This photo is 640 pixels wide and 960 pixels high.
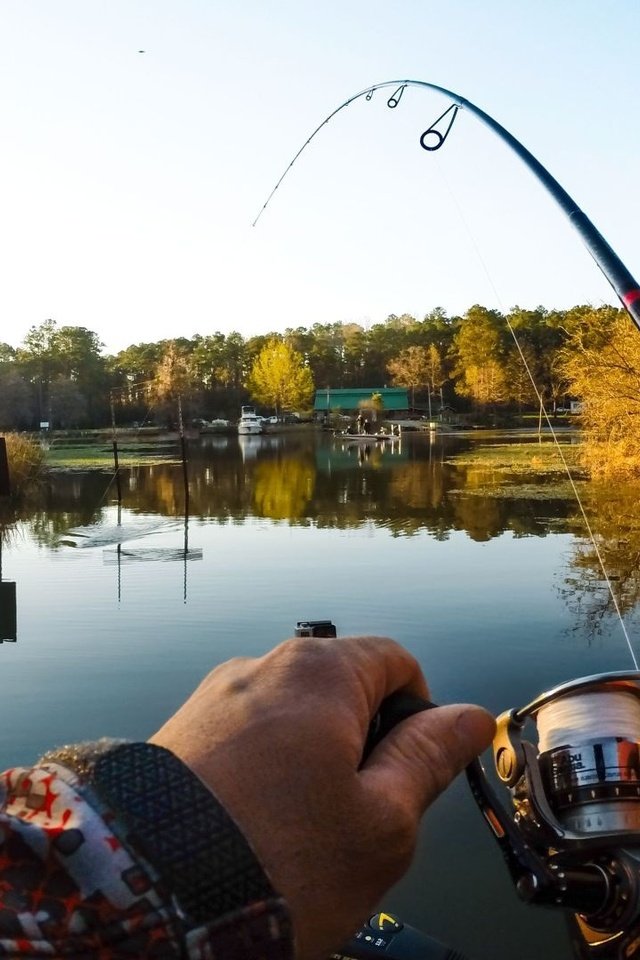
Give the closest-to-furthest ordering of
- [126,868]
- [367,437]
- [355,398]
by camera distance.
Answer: [126,868], [367,437], [355,398]

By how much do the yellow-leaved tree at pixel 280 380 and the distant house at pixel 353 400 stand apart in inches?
89.1

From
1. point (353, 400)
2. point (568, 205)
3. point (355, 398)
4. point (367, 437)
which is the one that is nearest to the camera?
point (568, 205)

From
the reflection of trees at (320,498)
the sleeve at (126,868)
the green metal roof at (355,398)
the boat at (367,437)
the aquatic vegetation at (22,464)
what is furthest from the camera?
the green metal roof at (355,398)

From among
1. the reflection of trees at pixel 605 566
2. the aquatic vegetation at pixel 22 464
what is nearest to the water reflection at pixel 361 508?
the reflection of trees at pixel 605 566

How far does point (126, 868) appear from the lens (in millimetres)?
505

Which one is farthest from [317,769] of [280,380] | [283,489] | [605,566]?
[280,380]

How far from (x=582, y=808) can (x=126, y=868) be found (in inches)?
36.1

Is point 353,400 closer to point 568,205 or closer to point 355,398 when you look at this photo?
point 355,398

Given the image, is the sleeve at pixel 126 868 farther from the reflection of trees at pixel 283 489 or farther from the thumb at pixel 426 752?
the reflection of trees at pixel 283 489

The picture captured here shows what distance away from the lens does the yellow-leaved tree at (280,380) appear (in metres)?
74.4

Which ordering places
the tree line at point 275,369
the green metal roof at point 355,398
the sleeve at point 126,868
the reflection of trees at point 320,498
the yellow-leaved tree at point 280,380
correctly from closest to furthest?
the sleeve at point 126,868 → the reflection of trees at point 320,498 → the tree line at point 275,369 → the yellow-leaved tree at point 280,380 → the green metal roof at point 355,398

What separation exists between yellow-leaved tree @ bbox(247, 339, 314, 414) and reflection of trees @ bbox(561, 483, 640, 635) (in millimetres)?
57889

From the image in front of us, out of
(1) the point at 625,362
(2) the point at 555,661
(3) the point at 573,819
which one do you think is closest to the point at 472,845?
(2) the point at 555,661

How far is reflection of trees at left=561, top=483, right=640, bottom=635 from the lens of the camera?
873 cm
